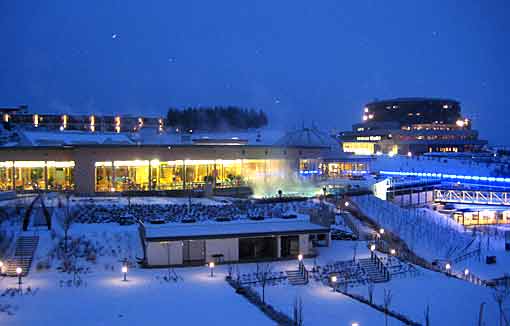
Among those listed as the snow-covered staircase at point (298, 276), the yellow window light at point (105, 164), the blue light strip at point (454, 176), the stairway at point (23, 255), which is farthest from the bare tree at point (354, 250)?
the blue light strip at point (454, 176)

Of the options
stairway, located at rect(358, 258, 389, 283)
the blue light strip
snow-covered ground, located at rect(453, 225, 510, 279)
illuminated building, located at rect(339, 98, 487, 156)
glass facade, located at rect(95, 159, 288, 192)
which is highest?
illuminated building, located at rect(339, 98, 487, 156)

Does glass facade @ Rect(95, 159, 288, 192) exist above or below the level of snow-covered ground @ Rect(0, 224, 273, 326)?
above

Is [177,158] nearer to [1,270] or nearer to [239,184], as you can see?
[239,184]

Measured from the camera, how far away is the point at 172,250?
62.3 feet

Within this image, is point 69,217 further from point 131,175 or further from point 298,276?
point 131,175

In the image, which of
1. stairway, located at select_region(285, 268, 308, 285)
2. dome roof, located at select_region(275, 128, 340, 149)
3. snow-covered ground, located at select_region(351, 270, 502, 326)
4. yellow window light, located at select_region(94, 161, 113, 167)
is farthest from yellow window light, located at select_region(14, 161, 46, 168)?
dome roof, located at select_region(275, 128, 340, 149)

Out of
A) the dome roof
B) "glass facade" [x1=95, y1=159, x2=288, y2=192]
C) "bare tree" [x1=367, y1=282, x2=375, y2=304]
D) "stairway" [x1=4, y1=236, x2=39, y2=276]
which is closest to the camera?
"bare tree" [x1=367, y1=282, x2=375, y2=304]

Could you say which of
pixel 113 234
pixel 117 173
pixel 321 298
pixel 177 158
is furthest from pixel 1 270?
→ pixel 177 158

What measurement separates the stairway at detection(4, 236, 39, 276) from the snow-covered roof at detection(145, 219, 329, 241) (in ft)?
12.5

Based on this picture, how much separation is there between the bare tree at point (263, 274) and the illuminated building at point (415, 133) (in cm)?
5346

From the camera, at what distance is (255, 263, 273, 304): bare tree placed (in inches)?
618

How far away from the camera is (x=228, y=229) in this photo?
20406 mm

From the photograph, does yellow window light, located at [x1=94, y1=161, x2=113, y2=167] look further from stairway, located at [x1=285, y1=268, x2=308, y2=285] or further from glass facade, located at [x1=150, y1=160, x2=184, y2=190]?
stairway, located at [x1=285, y1=268, x2=308, y2=285]

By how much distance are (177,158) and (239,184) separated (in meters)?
4.25
